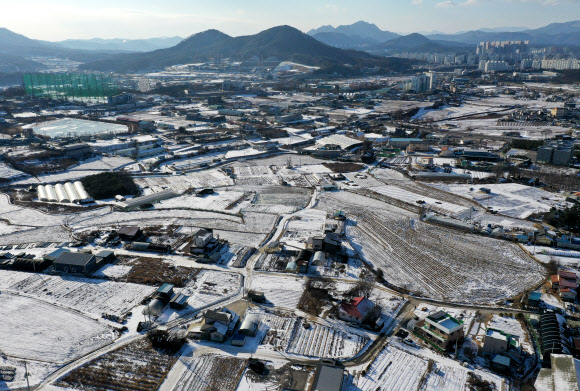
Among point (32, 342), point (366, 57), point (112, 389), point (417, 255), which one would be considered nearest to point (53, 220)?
point (32, 342)

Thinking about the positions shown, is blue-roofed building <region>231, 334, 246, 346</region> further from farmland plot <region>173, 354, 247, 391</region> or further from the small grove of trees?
the small grove of trees

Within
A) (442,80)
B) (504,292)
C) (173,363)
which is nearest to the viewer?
(173,363)

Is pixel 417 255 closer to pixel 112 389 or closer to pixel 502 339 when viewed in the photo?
pixel 502 339

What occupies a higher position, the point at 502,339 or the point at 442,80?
the point at 442,80

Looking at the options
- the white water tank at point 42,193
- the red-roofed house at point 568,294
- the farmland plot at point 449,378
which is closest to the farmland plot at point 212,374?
the farmland plot at point 449,378

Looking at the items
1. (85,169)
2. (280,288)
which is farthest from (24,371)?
(85,169)

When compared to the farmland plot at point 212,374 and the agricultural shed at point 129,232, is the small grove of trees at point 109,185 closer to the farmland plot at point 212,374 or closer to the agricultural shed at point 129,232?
the agricultural shed at point 129,232
